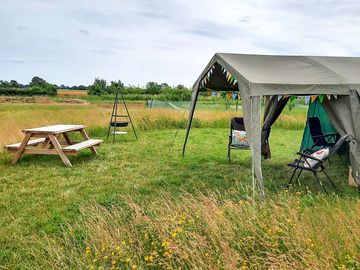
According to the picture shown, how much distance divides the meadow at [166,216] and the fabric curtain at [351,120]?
48 cm

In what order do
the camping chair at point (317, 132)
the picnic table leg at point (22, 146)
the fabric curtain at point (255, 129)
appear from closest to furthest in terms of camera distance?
the fabric curtain at point (255, 129) < the picnic table leg at point (22, 146) < the camping chair at point (317, 132)

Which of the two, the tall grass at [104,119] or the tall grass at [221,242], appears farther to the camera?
the tall grass at [104,119]

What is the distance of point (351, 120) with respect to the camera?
14.9 ft

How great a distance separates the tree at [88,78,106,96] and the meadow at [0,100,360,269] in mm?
38399

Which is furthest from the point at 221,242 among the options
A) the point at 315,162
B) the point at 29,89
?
the point at 29,89

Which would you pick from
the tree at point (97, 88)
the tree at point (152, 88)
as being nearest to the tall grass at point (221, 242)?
the tree at point (152, 88)

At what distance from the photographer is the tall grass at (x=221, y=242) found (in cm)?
229

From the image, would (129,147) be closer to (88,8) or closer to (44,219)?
(88,8)

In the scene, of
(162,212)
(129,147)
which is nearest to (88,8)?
(129,147)

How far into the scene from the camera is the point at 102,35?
11602 millimetres

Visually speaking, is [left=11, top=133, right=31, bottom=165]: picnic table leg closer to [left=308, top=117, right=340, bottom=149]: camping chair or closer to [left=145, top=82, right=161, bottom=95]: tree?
[left=308, top=117, right=340, bottom=149]: camping chair

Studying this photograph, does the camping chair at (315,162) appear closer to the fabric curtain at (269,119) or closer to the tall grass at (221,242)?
the tall grass at (221,242)

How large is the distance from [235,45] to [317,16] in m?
3.30

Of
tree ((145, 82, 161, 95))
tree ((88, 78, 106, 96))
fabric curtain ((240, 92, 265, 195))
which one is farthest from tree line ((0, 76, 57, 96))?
fabric curtain ((240, 92, 265, 195))
